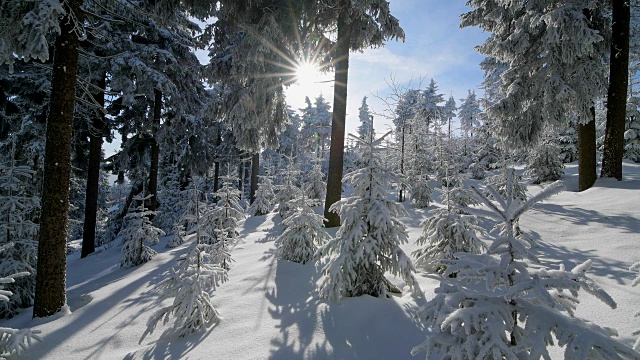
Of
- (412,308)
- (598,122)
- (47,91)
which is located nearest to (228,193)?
(412,308)

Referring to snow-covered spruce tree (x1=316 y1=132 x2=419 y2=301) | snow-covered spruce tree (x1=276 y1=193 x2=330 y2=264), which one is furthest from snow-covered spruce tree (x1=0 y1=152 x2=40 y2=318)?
snow-covered spruce tree (x1=316 y1=132 x2=419 y2=301)

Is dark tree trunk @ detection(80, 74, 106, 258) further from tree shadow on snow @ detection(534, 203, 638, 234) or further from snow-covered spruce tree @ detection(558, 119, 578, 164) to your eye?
snow-covered spruce tree @ detection(558, 119, 578, 164)

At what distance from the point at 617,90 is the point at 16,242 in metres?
16.8

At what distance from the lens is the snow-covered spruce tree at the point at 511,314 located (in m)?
1.68

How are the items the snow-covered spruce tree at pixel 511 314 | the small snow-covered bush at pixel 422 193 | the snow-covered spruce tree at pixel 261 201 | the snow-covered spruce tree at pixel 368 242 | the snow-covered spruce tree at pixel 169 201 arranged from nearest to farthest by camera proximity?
the snow-covered spruce tree at pixel 511 314
the snow-covered spruce tree at pixel 368 242
the small snow-covered bush at pixel 422 193
the snow-covered spruce tree at pixel 261 201
the snow-covered spruce tree at pixel 169 201

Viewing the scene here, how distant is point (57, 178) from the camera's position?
5672 millimetres

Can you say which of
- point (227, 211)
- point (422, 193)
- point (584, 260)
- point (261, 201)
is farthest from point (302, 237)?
point (261, 201)

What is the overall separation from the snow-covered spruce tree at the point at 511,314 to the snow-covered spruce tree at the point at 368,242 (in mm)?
2111

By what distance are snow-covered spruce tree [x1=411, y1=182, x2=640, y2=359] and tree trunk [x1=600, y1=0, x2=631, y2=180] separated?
9644 mm

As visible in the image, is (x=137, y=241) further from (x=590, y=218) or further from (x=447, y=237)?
(x=590, y=218)

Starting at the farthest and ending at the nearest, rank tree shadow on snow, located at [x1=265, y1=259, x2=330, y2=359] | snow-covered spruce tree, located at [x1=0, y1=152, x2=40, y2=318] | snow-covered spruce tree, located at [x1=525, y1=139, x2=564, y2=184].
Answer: snow-covered spruce tree, located at [x1=525, y1=139, x2=564, y2=184]
snow-covered spruce tree, located at [x1=0, y1=152, x2=40, y2=318]
tree shadow on snow, located at [x1=265, y1=259, x2=330, y2=359]

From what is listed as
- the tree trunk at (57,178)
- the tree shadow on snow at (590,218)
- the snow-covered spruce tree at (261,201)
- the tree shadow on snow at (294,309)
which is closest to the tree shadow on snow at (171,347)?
the tree shadow on snow at (294,309)

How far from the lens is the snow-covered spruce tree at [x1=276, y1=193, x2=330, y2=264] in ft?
22.4

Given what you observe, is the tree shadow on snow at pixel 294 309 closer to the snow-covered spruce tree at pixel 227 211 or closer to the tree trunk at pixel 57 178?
the snow-covered spruce tree at pixel 227 211
